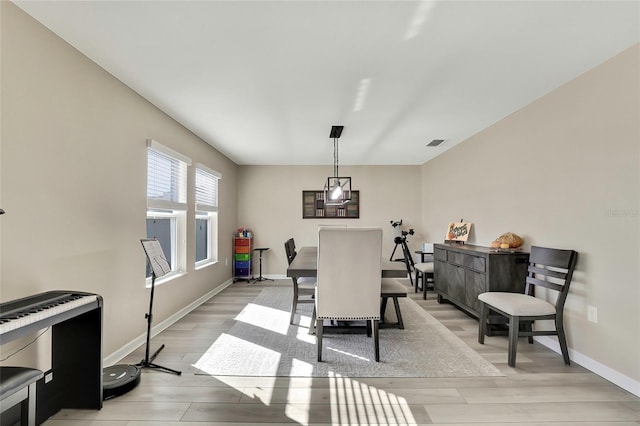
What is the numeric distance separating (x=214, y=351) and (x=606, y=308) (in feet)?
10.8

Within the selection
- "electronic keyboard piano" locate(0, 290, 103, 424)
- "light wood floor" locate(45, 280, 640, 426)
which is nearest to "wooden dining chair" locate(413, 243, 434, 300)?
"light wood floor" locate(45, 280, 640, 426)

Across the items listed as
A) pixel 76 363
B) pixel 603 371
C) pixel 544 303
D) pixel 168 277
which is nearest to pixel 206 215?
pixel 168 277

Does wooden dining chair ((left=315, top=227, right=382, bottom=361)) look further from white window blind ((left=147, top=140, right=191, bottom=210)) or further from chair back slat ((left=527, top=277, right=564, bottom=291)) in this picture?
white window blind ((left=147, top=140, right=191, bottom=210))

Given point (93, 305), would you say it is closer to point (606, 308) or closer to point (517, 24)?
point (517, 24)

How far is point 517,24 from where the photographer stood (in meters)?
1.79

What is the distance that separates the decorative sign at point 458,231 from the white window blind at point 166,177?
4031mm

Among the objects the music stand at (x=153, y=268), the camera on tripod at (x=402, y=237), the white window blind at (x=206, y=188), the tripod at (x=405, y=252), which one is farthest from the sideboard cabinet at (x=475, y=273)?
the white window blind at (x=206, y=188)

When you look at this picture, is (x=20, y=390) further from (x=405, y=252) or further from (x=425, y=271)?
(x=405, y=252)

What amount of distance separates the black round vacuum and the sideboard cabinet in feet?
10.9

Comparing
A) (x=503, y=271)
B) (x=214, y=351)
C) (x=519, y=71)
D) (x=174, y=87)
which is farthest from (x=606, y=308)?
(x=174, y=87)

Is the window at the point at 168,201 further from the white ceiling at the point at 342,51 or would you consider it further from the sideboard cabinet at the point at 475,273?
the sideboard cabinet at the point at 475,273

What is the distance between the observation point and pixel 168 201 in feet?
11.2

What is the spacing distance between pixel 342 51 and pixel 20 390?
8.65 feet

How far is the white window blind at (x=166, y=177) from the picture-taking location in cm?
309
